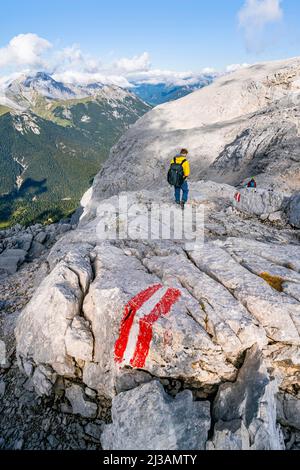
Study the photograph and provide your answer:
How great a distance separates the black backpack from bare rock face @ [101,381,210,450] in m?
15.0

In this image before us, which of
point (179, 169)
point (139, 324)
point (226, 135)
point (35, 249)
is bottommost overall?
point (35, 249)

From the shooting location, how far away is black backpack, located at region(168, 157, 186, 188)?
68.9ft

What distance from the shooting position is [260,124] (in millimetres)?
46531

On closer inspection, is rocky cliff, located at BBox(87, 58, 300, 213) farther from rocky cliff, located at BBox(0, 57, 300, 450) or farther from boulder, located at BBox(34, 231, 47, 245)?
rocky cliff, located at BBox(0, 57, 300, 450)

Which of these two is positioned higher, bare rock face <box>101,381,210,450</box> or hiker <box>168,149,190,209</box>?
hiker <box>168,149,190,209</box>

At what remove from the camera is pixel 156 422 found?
8539 millimetres

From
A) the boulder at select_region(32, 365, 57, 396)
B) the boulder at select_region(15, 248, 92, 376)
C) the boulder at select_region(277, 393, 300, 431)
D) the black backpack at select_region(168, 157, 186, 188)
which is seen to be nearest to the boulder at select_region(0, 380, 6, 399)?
the boulder at select_region(15, 248, 92, 376)

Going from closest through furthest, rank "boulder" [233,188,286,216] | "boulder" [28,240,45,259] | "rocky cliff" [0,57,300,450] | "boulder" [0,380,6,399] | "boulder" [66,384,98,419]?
"rocky cliff" [0,57,300,450], "boulder" [66,384,98,419], "boulder" [0,380,6,399], "boulder" [233,188,286,216], "boulder" [28,240,45,259]

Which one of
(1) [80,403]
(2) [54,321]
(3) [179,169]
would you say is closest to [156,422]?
(1) [80,403]

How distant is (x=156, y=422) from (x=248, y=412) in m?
2.58

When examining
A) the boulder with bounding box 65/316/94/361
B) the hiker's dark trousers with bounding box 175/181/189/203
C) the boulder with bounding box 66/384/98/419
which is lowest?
the boulder with bounding box 66/384/98/419

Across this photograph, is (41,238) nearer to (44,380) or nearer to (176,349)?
(44,380)

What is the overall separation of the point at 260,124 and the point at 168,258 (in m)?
40.1

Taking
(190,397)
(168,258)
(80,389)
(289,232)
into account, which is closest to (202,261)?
(168,258)
